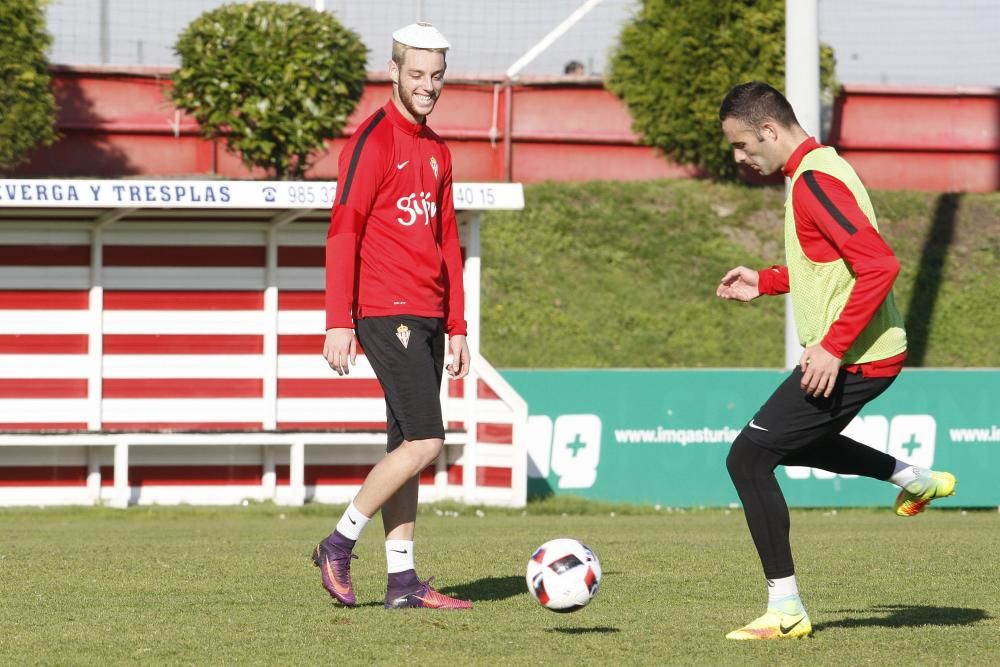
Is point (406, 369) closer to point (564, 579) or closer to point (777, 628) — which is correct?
point (564, 579)

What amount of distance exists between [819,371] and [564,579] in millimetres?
1297

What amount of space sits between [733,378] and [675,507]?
1.28 m

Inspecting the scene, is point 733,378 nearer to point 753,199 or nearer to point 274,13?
point 274,13

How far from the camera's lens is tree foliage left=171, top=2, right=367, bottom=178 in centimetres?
1764

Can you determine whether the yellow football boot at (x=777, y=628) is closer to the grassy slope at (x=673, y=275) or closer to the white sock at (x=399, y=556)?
the white sock at (x=399, y=556)

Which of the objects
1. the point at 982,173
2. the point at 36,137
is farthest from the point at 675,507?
the point at 982,173

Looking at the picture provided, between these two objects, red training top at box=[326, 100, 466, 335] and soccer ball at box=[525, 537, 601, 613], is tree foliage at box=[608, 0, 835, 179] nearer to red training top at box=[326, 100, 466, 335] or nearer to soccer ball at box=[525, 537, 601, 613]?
red training top at box=[326, 100, 466, 335]

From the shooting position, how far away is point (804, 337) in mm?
6113

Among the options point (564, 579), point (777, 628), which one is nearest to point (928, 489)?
point (777, 628)

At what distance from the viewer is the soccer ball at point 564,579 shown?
628cm

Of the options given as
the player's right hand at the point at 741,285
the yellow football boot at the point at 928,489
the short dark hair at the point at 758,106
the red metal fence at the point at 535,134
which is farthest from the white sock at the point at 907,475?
the red metal fence at the point at 535,134

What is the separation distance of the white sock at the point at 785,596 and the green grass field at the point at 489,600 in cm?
19

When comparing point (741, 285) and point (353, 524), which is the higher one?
point (741, 285)

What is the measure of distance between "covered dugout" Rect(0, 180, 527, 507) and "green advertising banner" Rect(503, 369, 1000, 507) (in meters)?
0.60
